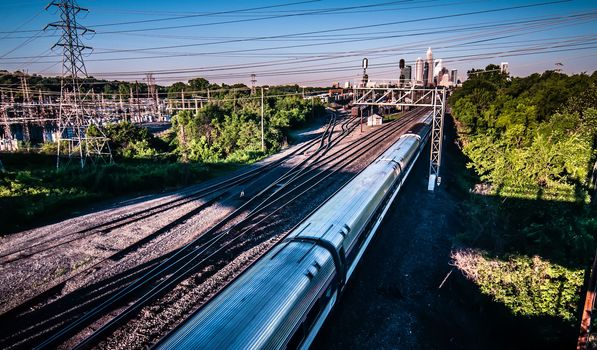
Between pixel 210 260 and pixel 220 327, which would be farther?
pixel 210 260

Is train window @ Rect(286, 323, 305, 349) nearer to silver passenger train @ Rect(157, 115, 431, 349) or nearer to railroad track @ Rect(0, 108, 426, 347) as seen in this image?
silver passenger train @ Rect(157, 115, 431, 349)

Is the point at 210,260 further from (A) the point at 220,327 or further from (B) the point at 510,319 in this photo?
(B) the point at 510,319

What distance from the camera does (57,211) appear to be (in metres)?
18.9

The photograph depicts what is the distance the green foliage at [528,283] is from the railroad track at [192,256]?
1014cm

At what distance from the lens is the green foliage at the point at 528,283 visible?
39.3 ft

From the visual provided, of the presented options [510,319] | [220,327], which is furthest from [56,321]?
[510,319]

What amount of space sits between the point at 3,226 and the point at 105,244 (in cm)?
639

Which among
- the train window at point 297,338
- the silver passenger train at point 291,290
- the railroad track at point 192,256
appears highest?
the silver passenger train at point 291,290

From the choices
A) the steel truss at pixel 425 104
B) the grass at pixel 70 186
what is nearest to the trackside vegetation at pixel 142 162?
the grass at pixel 70 186

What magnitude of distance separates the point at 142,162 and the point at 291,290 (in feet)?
109

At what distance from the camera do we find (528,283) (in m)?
12.9

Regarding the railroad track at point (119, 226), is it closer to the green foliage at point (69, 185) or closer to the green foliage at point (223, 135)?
the green foliage at point (69, 185)

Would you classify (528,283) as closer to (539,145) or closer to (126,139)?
(539,145)

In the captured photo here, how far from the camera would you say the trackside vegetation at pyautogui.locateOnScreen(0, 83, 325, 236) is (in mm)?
19188
